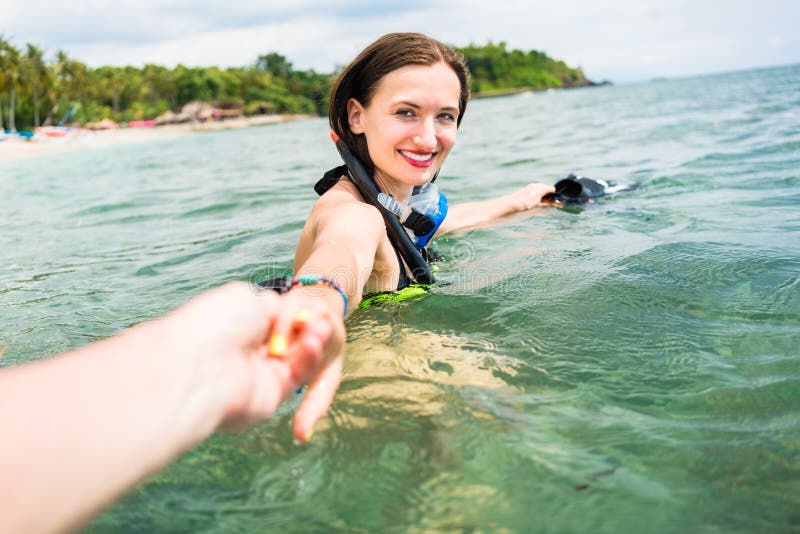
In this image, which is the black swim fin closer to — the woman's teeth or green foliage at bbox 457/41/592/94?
the woman's teeth

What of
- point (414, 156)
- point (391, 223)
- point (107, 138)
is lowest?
point (391, 223)

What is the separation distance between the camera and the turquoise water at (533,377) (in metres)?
1.41

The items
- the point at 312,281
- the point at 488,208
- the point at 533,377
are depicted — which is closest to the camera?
the point at 312,281

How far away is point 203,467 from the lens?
165cm

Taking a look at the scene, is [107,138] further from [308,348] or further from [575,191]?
[308,348]

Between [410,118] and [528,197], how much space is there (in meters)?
2.58

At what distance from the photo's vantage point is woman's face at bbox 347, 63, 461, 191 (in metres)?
2.87

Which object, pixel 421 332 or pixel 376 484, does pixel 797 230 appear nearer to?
pixel 421 332

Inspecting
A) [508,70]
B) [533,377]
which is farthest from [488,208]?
[508,70]

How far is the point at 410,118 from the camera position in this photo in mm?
2908

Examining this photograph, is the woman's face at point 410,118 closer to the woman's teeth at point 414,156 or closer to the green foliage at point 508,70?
the woman's teeth at point 414,156

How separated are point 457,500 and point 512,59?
146m

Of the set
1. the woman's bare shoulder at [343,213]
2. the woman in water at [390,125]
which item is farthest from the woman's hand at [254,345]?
the woman in water at [390,125]

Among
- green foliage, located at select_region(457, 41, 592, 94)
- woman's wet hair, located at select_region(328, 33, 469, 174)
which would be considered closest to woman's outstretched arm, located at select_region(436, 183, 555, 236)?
woman's wet hair, located at select_region(328, 33, 469, 174)
